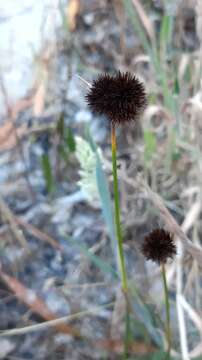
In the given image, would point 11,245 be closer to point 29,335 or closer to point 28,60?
point 29,335

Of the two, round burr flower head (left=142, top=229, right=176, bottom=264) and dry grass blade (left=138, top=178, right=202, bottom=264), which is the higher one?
dry grass blade (left=138, top=178, right=202, bottom=264)

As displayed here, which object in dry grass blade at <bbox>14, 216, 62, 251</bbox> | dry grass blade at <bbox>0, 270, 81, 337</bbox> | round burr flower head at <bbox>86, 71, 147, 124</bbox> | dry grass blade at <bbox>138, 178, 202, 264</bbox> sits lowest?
dry grass blade at <bbox>138, 178, 202, 264</bbox>

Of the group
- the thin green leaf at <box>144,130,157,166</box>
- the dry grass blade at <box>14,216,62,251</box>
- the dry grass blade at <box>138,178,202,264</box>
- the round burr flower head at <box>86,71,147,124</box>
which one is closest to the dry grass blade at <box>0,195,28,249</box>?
the dry grass blade at <box>14,216,62,251</box>

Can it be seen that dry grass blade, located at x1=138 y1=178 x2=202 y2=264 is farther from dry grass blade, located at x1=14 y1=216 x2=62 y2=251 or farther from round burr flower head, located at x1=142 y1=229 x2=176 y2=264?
dry grass blade, located at x1=14 y1=216 x2=62 y2=251

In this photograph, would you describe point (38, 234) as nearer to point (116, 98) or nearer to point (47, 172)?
point (47, 172)

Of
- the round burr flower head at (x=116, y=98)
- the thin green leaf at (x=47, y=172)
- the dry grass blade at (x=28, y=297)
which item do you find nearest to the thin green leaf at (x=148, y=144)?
the thin green leaf at (x=47, y=172)

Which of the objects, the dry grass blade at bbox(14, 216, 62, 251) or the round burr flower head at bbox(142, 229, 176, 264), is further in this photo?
the dry grass blade at bbox(14, 216, 62, 251)

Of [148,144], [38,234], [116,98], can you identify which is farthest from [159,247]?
[38,234]
